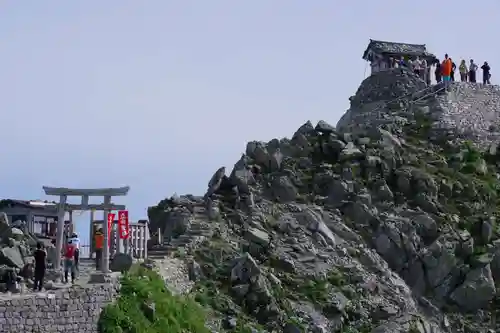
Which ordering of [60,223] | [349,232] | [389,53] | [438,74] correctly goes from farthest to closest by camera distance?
1. [389,53]
2. [438,74]
3. [349,232]
4. [60,223]

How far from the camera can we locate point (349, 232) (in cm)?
3825

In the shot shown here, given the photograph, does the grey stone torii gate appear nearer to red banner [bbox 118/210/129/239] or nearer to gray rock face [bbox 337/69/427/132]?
red banner [bbox 118/210/129/239]

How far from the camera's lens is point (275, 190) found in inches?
1558

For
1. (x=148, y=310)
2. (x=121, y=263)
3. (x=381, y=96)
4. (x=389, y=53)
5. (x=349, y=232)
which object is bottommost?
(x=148, y=310)

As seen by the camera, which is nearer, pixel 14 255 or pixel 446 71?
pixel 14 255

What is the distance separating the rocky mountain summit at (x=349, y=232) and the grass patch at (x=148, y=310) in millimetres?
1501

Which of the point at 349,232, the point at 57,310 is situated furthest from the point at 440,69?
the point at 57,310

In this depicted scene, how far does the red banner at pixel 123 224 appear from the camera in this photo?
102 feet

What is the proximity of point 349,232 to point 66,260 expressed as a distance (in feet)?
42.3

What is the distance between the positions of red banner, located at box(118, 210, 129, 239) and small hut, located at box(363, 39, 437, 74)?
26654 mm

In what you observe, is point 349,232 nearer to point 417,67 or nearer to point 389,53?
point 417,67

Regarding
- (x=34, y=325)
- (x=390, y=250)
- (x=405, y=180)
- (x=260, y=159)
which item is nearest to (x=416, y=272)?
(x=390, y=250)

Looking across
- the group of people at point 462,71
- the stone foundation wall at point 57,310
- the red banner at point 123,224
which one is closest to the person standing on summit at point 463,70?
the group of people at point 462,71

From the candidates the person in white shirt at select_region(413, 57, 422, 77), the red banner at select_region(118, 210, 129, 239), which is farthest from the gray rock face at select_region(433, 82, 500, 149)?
the red banner at select_region(118, 210, 129, 239)
